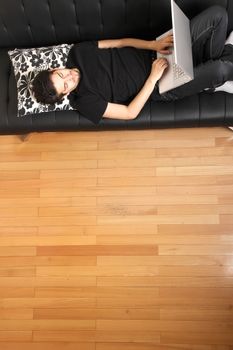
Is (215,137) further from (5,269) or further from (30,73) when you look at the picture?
(5,269)

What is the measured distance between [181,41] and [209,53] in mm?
222

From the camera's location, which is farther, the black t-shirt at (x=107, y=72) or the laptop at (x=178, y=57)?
the black t-shirt at (x=107, y=72)

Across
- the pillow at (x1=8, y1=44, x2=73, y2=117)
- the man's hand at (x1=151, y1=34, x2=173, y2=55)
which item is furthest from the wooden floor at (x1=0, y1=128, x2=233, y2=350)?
the man's hand at (x1=151, y1=34, x2=173, y2=55)

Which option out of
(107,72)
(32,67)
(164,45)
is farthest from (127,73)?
(32,67)

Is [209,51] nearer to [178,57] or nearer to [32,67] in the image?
[178,57]

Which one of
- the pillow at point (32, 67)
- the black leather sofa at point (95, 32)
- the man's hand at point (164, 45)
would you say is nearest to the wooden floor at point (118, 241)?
the black leather sofa at point (95, 32)

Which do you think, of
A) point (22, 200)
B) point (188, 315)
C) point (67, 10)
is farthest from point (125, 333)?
point (67, 10)

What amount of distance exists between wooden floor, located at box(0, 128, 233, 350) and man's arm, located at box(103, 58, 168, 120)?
35 cm

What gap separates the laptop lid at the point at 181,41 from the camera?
1492mm

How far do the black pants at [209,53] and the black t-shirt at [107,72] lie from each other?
6.3 inches

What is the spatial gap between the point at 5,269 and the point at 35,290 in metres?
0.20

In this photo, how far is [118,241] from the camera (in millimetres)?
1945

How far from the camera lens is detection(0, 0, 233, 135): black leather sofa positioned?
1.74 meters

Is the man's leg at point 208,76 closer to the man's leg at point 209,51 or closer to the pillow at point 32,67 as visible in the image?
the man's leg at point 209,51
